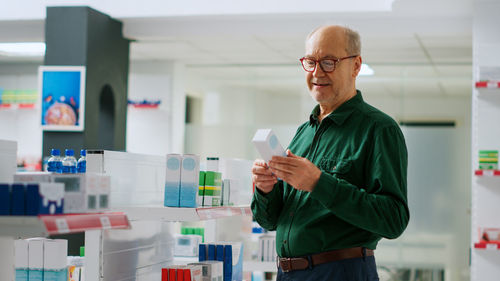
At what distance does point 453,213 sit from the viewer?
7.62 m

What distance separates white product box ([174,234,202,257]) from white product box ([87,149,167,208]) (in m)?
0.67

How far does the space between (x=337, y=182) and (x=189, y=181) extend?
4.16ft

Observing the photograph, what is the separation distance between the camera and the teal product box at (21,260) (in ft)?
9.46

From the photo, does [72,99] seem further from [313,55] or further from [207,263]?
[313,55]

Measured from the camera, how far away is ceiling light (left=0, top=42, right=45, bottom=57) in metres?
7.47

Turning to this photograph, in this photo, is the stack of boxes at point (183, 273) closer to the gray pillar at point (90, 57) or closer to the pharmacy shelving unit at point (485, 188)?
A: the pharmacy shelving unit at point (485, 188)

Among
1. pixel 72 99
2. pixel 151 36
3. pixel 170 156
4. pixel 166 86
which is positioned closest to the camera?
pixel 170 156

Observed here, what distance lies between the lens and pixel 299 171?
76.9 inches

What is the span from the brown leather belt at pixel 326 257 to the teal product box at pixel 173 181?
1041 millimetres

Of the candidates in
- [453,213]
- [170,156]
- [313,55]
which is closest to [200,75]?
[453,213]

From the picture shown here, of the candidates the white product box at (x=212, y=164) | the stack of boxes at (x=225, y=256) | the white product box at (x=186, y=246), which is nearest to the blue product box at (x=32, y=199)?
the stack of boxes at (x=225, y=256)

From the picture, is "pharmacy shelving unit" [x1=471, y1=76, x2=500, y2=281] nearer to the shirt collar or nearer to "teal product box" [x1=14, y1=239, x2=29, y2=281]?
the shirt collar

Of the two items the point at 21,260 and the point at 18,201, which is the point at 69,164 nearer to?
the point at 21,260

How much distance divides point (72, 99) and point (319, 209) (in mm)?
4728
